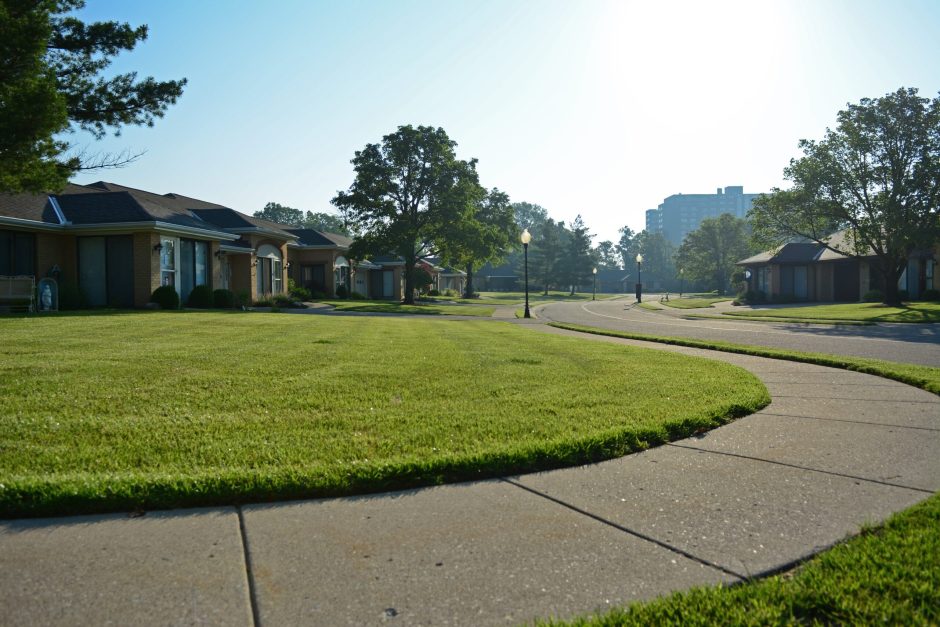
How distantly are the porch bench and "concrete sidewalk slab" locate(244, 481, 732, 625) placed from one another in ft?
62.8

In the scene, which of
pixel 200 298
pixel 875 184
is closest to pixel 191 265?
pixel 200 298

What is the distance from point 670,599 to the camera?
2.46 m

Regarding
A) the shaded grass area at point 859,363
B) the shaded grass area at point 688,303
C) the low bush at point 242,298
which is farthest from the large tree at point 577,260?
the shaded grass area at point 859,363

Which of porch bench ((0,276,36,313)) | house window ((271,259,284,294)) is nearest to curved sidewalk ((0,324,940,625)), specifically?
porch bench ((0,276,36,313))

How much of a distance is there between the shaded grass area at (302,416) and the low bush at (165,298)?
12.9 metres

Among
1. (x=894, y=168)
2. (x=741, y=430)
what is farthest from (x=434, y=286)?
(x=741, y=430)

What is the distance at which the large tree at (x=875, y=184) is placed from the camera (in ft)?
89.4

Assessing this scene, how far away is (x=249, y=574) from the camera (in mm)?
2688

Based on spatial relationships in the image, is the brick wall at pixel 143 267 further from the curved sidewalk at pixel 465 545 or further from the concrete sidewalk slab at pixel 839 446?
the concrete sidewalk slab at pixel 839 446

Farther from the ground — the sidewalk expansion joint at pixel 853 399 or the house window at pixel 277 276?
the house window at pixel 277 276

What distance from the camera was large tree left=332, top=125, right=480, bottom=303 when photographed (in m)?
37.2

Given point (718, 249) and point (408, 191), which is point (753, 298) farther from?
point (718, 249)

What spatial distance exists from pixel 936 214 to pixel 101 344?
3188cm

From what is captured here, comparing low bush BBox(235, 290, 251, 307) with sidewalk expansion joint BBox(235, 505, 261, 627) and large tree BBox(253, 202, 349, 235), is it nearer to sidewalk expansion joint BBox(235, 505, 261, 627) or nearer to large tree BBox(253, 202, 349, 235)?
sidewalk expansion joint BBox(235, 505, 261, 627)
